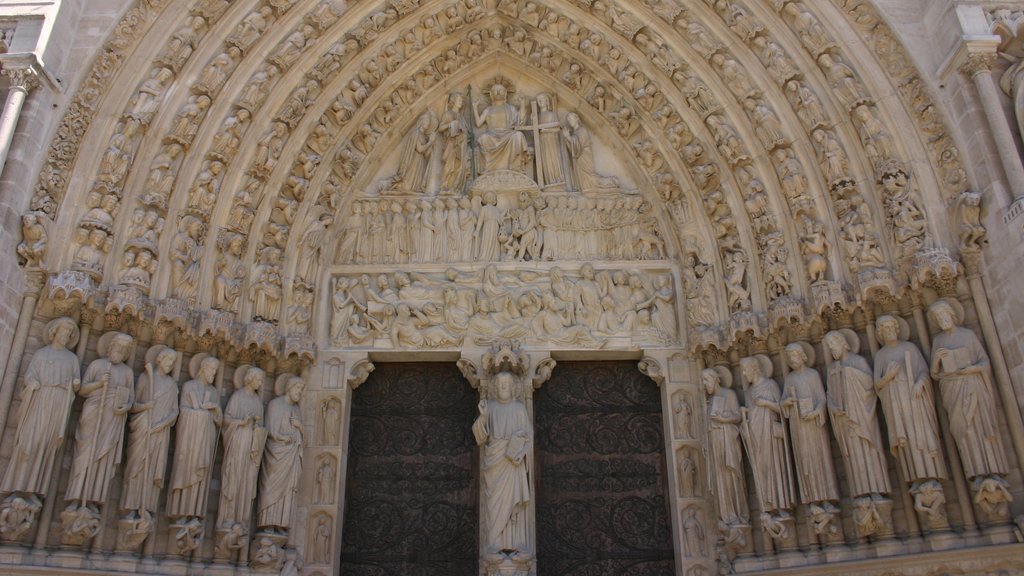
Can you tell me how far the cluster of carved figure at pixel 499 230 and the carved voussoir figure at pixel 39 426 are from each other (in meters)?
3.07

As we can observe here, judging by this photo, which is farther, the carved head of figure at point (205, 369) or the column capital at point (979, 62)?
the carved head of figure at point (205, 369)

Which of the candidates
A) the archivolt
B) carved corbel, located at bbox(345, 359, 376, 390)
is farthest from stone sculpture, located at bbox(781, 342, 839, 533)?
carved corbel, located at bbox(345, 359, 376, 390)

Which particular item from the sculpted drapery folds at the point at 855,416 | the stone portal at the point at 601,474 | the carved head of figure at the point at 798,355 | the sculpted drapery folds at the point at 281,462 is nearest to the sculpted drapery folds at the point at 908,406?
the sculpted drapery folds at the point at 855,416

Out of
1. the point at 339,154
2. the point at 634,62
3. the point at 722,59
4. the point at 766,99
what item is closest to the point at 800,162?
the point at 766,99

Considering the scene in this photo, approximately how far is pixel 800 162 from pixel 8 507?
7316 mm

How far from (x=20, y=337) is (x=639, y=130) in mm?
6407

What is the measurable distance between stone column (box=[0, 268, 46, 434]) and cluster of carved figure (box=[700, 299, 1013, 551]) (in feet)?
19.3

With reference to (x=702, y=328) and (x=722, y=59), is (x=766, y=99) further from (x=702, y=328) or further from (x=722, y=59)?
(x=702, y=328)

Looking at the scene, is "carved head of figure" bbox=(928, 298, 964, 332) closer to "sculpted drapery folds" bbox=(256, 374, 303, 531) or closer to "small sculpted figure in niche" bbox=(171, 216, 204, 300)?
"sculpted drapery folds" bbox=(256, 374, 303, 531)

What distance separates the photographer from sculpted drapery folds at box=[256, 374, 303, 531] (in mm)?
7570

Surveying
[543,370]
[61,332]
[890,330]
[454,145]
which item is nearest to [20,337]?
[61,332]

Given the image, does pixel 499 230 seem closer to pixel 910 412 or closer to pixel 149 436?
pixel 149 436

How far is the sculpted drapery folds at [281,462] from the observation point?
757 cm

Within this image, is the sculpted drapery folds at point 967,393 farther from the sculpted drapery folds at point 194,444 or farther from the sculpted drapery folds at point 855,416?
the sculpted drapery folds at point 194,444
